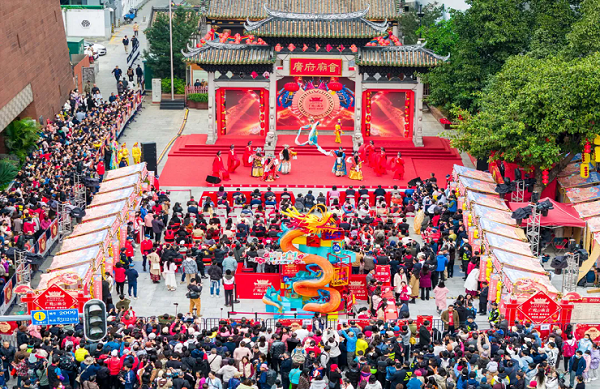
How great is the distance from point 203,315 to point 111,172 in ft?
41.2

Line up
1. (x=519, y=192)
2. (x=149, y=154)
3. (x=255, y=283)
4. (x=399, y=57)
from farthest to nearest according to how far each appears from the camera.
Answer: (x=399, y=57), (x=149, y=154), (x=519, y=192), (x=255, y=283)

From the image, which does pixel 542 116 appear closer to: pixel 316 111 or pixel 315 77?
pixel 315 77

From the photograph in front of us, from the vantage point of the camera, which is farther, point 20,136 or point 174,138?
point 174,138

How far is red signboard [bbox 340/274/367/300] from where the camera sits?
33.8 m

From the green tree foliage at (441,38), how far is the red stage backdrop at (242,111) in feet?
42.5

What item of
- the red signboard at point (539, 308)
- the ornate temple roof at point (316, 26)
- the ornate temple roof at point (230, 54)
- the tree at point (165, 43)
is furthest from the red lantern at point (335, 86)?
the red signboard at point (539, 308)

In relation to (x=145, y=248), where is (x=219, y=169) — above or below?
above

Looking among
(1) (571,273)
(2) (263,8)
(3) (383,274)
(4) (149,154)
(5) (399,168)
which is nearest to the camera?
(3) (383,274)

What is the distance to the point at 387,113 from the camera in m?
53.4

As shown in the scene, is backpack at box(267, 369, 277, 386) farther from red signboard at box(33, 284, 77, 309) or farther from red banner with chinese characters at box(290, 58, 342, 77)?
red banner with chinese characters at box(290, 58, 342, 77)

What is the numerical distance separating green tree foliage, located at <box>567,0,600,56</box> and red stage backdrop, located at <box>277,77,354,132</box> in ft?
44.7

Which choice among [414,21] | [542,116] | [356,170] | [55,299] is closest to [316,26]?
[356,170]

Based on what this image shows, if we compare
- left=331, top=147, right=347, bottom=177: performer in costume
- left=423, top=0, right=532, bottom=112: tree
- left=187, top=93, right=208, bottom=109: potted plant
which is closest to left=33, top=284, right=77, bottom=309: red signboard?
left=331, top=147, right=347, bottom=177: performer in costume

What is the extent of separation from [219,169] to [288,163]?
3.41 m
